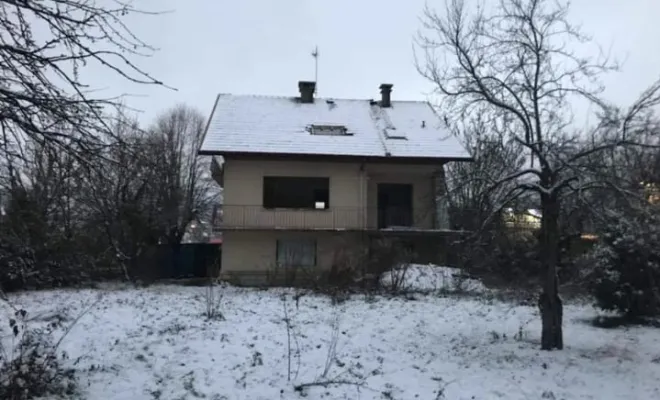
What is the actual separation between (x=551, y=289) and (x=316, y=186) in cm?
1726

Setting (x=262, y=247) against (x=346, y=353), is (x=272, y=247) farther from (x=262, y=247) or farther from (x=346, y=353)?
(x=346, y=353)

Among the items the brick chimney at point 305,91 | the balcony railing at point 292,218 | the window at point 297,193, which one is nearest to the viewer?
the balcony railing at point 292,218

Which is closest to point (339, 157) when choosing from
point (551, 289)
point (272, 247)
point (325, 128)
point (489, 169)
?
point (325, 128)

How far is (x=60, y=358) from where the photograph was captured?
8930 millimetres

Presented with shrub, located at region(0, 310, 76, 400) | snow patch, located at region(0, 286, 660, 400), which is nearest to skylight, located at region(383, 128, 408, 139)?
snow patch, located at region(0, 286, 660, 400)

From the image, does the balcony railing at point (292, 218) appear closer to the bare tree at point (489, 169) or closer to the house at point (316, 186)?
the house at point (316, 186)

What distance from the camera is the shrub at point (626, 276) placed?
1290 cm

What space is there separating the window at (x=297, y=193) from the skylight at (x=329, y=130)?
2.22m

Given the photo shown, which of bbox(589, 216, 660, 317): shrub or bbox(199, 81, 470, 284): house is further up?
bbox(199, 81, 470, 284): house

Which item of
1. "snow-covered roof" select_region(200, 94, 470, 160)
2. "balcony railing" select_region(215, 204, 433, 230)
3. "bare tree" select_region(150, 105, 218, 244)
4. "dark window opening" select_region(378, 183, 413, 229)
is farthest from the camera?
"bare tree" select_region(150, 105, 218, 244)

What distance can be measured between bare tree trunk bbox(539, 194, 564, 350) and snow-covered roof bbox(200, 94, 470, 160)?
42.9ft

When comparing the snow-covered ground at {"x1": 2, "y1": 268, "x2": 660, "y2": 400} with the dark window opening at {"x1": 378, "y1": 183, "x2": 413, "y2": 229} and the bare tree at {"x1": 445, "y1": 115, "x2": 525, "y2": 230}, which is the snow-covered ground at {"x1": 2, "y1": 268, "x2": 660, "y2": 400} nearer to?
the bare tree at {"x1": 445, "y1": 115, "x2": 525, "y2": 230}

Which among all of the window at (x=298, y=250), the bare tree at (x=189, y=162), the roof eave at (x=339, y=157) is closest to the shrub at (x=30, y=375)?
the roof eave at (x=339, y=157)

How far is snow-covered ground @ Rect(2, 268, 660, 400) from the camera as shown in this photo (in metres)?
8.29
